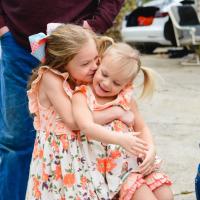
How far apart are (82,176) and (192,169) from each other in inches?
84.0

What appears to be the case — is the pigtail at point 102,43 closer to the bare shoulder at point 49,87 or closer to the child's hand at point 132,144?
the bare shoulder at point 49,87

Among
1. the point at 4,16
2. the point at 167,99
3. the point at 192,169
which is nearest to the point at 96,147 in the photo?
the point at 4,16

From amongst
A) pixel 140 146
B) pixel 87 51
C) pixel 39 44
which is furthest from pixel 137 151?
pixel 39 44

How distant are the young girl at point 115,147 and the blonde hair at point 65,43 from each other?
0.11m

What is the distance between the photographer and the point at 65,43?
2.73m

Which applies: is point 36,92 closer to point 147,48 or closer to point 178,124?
point 178,124

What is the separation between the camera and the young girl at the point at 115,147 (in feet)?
8.68

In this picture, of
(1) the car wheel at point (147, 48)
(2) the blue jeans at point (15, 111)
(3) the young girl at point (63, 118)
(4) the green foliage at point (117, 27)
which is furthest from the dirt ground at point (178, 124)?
(4) the green foliage at point (117, 27)

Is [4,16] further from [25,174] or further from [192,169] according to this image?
[192,169]

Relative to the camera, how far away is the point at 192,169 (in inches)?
183

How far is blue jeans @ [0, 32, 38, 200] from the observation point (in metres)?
3.29

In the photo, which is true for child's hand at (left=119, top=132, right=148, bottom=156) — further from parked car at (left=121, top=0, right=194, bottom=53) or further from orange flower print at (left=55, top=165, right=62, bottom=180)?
parked car at (left=121, top=0, right=194, bottom=53)

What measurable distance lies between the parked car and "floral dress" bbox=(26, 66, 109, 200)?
9603mm

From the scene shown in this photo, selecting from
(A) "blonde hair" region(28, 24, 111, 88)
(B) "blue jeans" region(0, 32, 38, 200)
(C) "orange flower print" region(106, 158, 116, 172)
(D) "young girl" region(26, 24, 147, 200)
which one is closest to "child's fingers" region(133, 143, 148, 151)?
(D) "young girl" region(26, 24, 147, 200)
